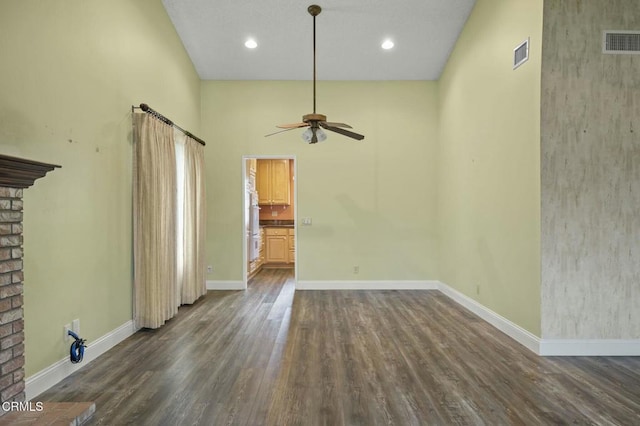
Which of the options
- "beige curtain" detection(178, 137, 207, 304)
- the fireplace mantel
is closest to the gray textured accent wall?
the fireplace mantel

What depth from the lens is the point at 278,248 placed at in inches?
306

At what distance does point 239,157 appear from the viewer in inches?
217

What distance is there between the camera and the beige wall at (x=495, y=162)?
295 centimetres

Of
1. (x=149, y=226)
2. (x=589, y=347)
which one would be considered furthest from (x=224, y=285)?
(x=589, y=347)

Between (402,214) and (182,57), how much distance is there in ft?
13.9

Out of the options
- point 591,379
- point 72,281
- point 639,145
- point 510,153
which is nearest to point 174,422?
point 72,281

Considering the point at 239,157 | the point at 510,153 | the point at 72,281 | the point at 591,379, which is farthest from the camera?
Result: the point at 239,157

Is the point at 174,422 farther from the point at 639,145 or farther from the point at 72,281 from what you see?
the point at 639,145

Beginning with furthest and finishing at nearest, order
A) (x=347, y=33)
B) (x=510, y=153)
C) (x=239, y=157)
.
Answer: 1. (x=239, y=157)
2. (x=347, y=33)
3. (x=510, y=153)

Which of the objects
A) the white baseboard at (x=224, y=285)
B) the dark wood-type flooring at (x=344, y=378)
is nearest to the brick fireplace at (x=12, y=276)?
the dark wood-type flooring at (x=344, y=378)

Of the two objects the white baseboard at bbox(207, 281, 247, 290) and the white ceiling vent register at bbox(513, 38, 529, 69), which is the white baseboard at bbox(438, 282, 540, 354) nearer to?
the white ceiling vent register at bbox(513, 38, 529, 69)

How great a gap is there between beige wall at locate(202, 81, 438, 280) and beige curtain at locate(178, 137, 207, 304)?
1.83ft

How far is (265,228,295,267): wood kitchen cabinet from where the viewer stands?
7.74 meters

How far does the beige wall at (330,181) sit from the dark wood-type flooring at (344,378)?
1725 mm
